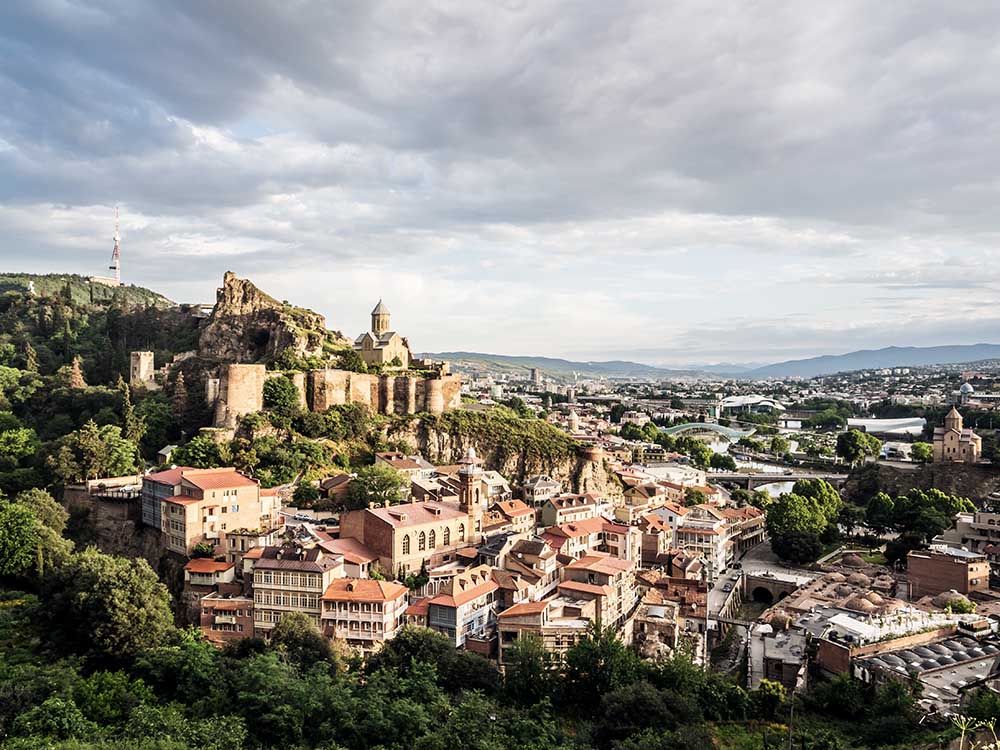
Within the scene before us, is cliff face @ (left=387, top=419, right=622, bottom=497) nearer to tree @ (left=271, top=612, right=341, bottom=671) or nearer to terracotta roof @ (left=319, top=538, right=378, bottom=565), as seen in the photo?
terracotta roof @ (left=319, top=538, right=378, bottom=565)

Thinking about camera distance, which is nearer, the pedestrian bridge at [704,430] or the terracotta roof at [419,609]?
the terracotta roof at [419,609]

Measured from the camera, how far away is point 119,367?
4875 cm

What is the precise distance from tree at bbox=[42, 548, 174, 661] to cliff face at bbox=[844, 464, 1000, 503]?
5609 centimetres

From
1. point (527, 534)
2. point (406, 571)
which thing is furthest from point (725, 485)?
point (406, 571)

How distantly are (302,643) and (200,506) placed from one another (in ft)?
27.6

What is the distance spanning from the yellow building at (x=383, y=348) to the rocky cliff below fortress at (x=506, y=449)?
23.3 feet

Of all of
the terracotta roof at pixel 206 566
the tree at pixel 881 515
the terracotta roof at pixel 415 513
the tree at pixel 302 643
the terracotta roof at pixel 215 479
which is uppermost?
the terracotta roof at pixel 215 479

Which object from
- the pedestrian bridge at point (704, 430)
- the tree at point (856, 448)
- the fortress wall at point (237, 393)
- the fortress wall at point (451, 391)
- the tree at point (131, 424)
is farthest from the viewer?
the pedestrian bridge at point (704, 430)

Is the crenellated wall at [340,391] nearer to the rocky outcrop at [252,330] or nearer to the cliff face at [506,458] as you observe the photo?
the cliff face at [506,458]

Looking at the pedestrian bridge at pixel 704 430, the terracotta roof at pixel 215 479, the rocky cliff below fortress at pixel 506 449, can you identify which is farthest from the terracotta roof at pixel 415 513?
the pedestrian bridge at pixel 704 430

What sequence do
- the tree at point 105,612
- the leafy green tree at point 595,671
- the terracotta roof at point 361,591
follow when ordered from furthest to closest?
the terracotta roof at point 361,591 < the tree at point 105,612 < the leafy green tree at point 595,671

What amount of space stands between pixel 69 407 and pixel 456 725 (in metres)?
34.1

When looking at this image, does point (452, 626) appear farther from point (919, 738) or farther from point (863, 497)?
point (863, 497)

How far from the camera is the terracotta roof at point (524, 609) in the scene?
2531 centimetres
